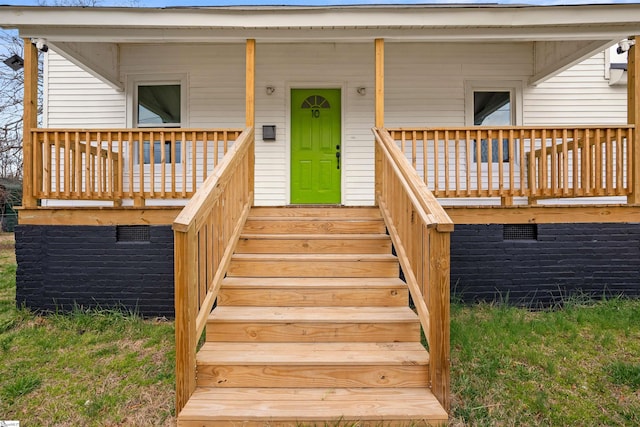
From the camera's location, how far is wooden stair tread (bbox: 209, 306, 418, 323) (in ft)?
8.91

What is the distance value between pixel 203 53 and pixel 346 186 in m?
3.00

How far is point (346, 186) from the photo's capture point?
229 inches

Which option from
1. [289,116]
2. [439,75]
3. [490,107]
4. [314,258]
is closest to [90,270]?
[314,258]

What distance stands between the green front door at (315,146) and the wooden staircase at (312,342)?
2.20 meters

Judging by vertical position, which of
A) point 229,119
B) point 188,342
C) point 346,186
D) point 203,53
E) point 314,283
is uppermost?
point 203,53

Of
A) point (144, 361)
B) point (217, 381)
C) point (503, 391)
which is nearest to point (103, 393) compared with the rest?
point (144, 361)

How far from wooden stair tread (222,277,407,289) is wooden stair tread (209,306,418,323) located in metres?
0.18

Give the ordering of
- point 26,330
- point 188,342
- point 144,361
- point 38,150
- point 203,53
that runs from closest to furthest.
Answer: point 188,342, point 144,361, point 26,330, point 38,150, point 203,53

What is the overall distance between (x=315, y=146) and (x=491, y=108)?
2.87 meters

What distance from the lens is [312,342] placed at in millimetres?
2701

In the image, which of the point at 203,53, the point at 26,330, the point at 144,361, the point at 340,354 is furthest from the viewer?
the point at 203,53

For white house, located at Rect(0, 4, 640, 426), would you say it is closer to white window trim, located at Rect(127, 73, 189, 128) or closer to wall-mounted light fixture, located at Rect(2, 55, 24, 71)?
white window trim, located at Rect(127, 73, 189, 128)

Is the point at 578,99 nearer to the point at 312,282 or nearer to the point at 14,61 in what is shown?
the point at 312,282

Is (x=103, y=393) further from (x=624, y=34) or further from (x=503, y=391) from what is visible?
(x=624, y=34)
